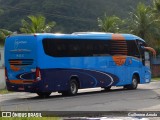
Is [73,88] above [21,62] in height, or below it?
below

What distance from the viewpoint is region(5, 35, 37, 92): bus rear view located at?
22.7 m

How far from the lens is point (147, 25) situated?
5412 cm

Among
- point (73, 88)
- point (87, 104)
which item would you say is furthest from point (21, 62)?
point (87, 104)

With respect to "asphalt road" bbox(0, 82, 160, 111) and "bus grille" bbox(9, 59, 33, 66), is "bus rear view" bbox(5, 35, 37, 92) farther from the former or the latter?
"asphalt road" bbox(0, 82, 160, 111)

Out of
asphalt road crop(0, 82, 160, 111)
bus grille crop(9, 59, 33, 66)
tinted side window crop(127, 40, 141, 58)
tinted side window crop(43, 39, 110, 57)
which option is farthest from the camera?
→ tinted side window crop(127, 40, 141, 58)

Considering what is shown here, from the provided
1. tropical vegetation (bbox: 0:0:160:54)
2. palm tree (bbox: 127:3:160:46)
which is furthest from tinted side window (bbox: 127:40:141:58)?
palm tree (bbox: 127:3:160:46)

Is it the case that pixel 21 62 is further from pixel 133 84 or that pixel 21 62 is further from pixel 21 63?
pixel 133 84

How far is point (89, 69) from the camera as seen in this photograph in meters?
25.6

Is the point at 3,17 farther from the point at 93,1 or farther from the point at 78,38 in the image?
the point at 78,38

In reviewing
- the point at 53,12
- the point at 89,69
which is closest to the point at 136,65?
the point at 89,69

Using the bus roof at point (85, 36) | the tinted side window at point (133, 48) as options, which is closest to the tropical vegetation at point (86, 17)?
the tinted side window at point (133, 48)

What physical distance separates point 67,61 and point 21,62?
2.39m

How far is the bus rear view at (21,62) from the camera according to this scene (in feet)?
74.5

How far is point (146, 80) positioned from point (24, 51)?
35.2 ft
